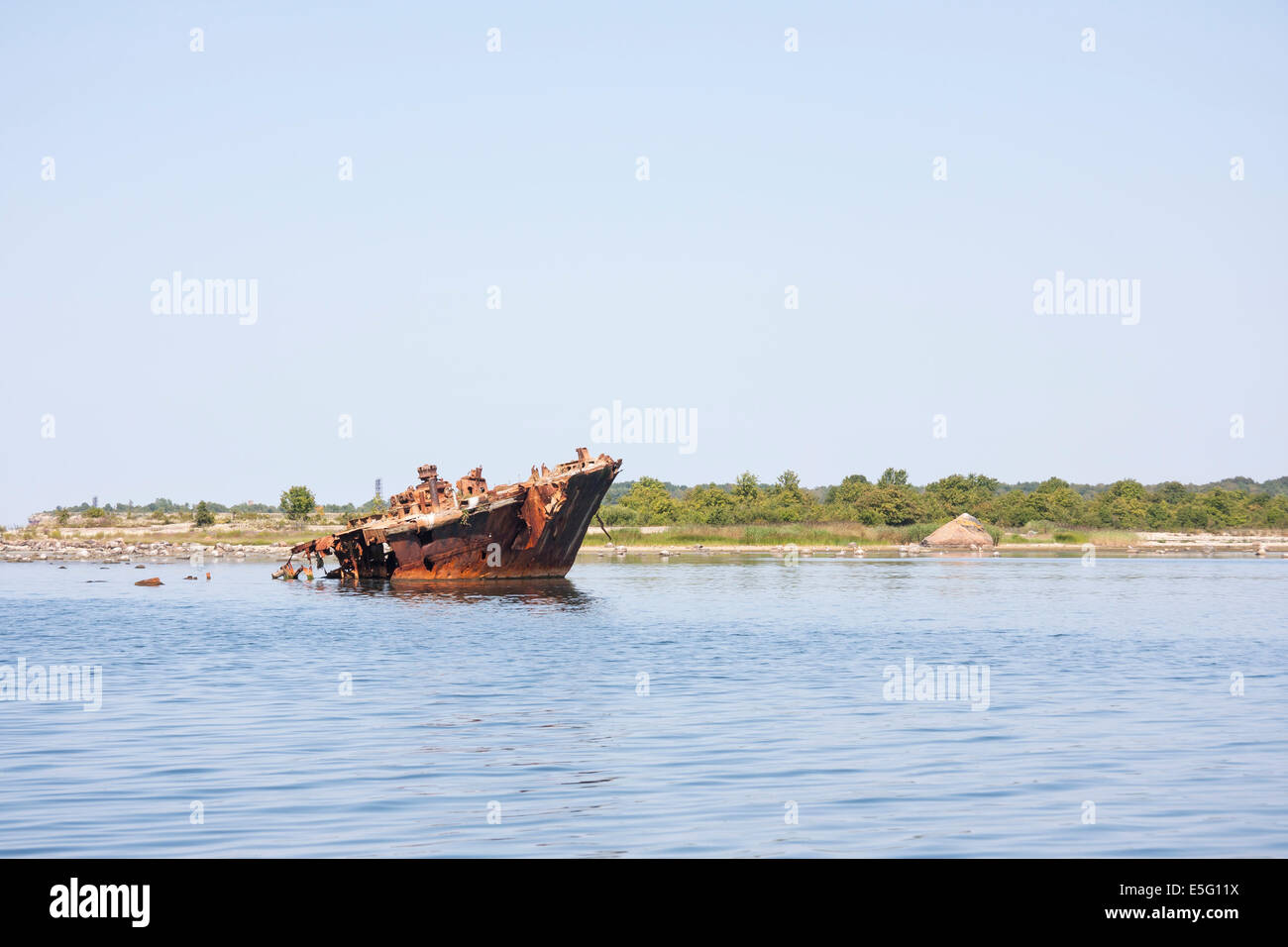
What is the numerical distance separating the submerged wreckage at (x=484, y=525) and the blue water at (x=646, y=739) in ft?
54.4

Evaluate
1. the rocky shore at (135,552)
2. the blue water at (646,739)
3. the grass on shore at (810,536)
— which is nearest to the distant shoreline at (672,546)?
the rocky shore at (135,552)

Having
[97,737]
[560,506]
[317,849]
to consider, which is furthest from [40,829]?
[560,506]

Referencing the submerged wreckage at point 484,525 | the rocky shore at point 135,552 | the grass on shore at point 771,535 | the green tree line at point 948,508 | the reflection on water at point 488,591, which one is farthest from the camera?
the green tree line at point 948,508

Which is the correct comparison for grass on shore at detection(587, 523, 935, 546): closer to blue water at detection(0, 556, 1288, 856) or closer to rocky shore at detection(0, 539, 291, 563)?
rocky shore at detection(0, 539, 291, 563)

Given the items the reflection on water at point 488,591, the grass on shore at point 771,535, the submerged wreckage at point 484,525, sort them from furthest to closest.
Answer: the grass on shore at point 771,535
the submerged wreckage at point 484,525
the reflection on water at point 488,591

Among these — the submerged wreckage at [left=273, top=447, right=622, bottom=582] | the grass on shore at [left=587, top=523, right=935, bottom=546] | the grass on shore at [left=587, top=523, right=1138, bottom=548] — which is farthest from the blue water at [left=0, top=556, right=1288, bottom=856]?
the grass on shore at [left=587, top=523, right=1138, bottom=548]

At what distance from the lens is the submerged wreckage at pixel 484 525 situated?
6444 cm

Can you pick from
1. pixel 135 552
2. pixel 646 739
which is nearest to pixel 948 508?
pixel 135 552

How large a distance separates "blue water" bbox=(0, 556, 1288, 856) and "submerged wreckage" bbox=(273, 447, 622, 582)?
16591 millimetres

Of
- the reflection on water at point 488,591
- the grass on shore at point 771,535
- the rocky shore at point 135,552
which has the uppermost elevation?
the grass on shore at point 771,535

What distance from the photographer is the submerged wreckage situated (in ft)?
211

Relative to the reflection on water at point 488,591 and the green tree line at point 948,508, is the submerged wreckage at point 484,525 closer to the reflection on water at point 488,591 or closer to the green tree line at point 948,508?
the reflection on water at point 488,591

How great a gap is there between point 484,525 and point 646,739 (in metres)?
45.6

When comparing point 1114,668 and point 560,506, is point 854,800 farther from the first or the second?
point 560,506
